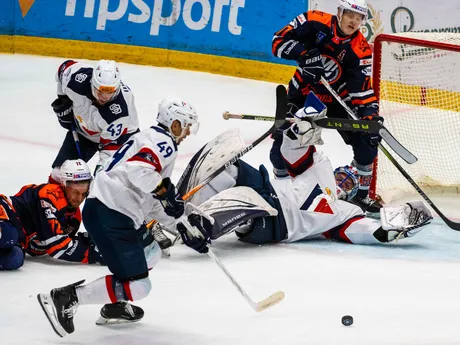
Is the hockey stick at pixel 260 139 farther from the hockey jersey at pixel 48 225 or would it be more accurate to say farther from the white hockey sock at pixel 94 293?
the white hockey sock at pixel 94 293

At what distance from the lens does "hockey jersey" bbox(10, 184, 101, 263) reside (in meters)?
4.73

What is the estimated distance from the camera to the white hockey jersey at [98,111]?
5.39 metres

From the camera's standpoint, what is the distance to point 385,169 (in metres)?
6.50

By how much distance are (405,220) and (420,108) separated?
66.3 inches

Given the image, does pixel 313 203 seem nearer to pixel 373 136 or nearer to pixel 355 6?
pixel 373 136

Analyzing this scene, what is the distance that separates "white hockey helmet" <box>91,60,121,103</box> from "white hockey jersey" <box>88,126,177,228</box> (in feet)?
4.21

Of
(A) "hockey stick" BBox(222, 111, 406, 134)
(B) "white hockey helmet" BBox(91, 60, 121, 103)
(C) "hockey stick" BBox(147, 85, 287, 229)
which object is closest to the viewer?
(C) "hockey stick" BBox(147, 85, 287, 229)

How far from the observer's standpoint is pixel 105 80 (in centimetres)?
523

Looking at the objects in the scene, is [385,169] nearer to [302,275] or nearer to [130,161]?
[302,275]

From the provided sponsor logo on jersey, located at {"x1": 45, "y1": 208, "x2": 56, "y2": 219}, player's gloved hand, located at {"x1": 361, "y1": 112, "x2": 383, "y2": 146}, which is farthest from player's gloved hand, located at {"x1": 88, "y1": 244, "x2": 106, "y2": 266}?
player's gloved hand, located at {"x1": 361, "y1": 112, "x2": 383, "y2": 146}

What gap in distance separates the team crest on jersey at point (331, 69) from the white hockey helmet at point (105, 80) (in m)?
1.25

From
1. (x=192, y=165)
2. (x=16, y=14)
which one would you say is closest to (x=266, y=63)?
(x=16, y=14)

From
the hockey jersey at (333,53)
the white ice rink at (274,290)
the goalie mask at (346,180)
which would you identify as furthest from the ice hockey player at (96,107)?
the goalie mask at (346,180)

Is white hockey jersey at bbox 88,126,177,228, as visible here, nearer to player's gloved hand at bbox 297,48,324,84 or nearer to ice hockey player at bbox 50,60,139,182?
ice hockey player at bbox 50,60,139,182
